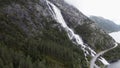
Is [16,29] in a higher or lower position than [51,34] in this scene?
lower

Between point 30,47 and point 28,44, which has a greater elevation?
point 28,44

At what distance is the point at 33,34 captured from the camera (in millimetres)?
179875

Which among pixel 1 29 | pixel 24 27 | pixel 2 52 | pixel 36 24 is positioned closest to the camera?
pixel 2 52

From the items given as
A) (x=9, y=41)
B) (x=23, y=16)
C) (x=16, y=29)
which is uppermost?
(x=23, y=16)

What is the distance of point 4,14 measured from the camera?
180m

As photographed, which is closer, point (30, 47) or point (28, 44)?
point (30, 47)

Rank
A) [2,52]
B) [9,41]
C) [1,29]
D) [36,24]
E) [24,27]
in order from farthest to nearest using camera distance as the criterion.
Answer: [36,24]
[24,27]
[1,29]
[9,41]
[2,52]

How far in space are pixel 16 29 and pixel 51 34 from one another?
31.6 m

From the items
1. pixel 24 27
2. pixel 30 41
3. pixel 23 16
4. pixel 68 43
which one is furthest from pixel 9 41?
pixel 68 43

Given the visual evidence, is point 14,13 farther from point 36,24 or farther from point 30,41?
point 30,41

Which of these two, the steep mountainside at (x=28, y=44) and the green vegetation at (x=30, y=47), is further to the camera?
the steep mountainside at (x=28, y=44)

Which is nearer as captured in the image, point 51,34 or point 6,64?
Result: point 6,64

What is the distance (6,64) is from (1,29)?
189ft

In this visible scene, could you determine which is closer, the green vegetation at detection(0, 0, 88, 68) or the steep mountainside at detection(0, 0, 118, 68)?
the green vegetation at detection(0, 0, 88, 68)
